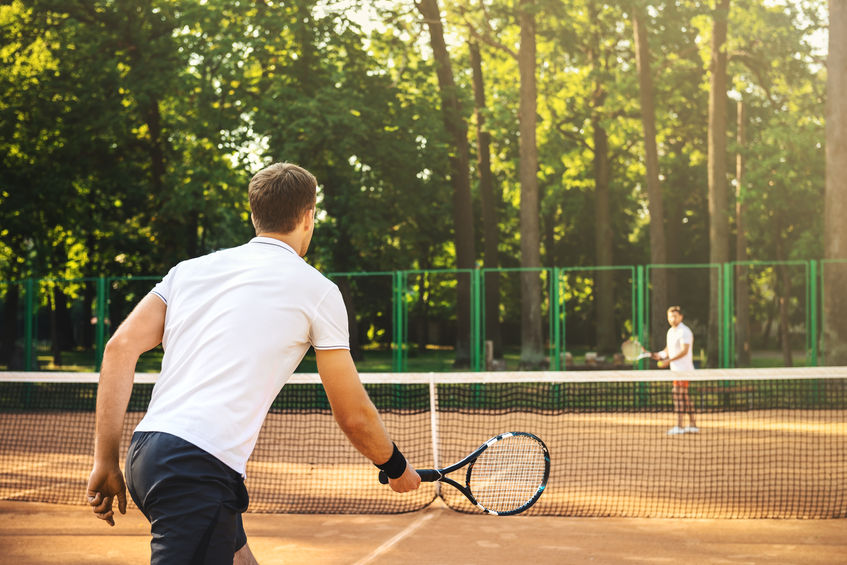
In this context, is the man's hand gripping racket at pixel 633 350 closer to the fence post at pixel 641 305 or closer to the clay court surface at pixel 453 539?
the fence post at pixel 641 305

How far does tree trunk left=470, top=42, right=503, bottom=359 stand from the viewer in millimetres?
31828

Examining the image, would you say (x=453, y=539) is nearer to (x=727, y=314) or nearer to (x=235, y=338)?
(x=235, y=338)

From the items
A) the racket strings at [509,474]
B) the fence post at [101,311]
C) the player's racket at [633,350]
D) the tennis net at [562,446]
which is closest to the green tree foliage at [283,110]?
the fence post at [101,311]

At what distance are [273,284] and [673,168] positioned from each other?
40939 mm

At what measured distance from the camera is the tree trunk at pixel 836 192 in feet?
64.1

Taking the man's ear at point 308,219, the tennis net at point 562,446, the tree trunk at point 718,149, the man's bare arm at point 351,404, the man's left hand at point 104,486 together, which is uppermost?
the tree trunk at point 718,149

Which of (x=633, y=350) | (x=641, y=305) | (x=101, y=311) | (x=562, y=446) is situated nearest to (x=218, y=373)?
(x=562, y=446)

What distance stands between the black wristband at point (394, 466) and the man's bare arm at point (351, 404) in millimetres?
38

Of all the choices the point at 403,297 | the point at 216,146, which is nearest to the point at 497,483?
the point at 403,297

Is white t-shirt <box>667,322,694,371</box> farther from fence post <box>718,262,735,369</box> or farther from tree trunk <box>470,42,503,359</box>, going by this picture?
tree trunk <box>470,42,503,359</box>

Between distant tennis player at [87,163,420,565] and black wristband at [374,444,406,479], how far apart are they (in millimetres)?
164

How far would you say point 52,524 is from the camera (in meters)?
8.08

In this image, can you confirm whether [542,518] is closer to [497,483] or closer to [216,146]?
[497,483]

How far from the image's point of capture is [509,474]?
4.90 meters
